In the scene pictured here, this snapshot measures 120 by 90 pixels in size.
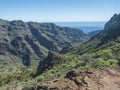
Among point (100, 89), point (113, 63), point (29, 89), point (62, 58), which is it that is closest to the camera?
point (100, 89)

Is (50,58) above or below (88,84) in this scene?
below

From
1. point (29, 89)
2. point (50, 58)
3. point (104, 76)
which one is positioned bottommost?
point (50, 58)

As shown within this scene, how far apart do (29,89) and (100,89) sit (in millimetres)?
7345

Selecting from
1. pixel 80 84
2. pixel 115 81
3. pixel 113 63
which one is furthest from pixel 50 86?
pixel 113 63

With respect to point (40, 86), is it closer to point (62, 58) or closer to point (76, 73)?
point (76, 73)

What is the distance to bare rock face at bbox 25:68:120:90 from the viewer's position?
26264 mm

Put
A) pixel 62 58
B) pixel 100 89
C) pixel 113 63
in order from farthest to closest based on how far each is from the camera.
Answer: pixel 62 58
pixel 113 63
pixel 100 89

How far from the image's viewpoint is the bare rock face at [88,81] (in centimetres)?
2626

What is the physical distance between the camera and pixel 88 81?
2678 cm

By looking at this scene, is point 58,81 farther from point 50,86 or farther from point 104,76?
point 104,76

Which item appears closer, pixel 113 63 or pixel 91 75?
pixel 91 75

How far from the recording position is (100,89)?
26.4 meters

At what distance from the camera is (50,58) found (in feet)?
344

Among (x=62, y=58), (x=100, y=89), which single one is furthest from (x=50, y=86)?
(x=62, y=58)
